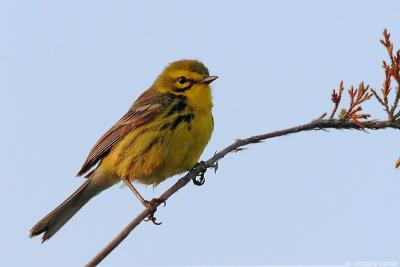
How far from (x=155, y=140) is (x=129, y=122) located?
781mm

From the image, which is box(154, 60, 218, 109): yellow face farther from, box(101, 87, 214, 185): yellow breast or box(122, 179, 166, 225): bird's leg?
box(122, 179, 166, 225): bird's leg

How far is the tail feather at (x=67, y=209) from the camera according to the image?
22.8 feet

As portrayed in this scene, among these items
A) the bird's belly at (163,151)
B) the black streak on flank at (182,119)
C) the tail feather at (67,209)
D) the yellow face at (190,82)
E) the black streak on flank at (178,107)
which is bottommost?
the tail feather at (67,209)

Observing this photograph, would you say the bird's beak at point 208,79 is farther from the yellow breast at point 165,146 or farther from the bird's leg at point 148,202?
the bird's leg at point 148,202

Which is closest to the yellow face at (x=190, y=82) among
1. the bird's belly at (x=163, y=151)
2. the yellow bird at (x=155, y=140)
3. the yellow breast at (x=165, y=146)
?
the yellow bird at (x=155, y=140)

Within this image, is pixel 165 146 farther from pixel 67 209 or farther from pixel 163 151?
pixel 67 209

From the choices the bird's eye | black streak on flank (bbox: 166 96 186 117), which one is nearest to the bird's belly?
black streak on flank (bbox: 166 96 186 117)

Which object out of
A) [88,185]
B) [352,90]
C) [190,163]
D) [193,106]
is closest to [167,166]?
[190,163]

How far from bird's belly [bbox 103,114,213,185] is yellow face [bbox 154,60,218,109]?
0.79 feet

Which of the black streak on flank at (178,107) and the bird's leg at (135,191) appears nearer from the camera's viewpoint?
the bird's leg at (135,191)

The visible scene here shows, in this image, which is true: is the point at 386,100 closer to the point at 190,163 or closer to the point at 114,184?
the point at 190,163

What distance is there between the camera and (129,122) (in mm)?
7895

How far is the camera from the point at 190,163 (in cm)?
708

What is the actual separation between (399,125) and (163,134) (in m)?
3.60
